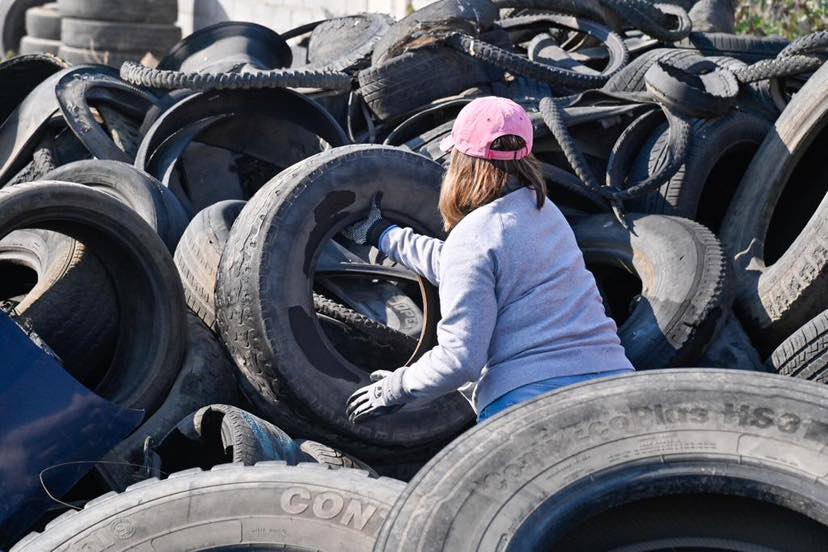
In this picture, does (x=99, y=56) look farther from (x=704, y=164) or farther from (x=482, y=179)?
(x=482, y=179)

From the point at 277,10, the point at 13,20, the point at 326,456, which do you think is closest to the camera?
the point at 326,456

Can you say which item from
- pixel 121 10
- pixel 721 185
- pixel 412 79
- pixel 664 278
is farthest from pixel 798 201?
pixel 121 10

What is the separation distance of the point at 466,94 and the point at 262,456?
2.59 metres

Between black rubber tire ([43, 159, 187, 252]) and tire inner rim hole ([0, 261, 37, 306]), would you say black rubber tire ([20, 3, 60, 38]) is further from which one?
tire inner rim hole ([0, 261, 37, 306])

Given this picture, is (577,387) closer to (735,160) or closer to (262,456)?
(262,456)

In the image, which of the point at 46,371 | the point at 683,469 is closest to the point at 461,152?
the point at 683,469

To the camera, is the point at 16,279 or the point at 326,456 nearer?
the point at 326,456

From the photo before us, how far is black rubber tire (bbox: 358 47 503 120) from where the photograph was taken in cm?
532

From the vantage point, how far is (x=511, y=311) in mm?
2729

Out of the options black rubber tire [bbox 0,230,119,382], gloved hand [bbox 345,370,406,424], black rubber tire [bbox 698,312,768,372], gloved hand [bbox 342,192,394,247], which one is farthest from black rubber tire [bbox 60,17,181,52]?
gloved hand [bbox 345,370,406,424]

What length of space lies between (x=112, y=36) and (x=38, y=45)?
912 mm

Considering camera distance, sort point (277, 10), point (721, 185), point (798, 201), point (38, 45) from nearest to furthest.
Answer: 1. point (798, 201)
2. point (721, 185)
3. point (277, 10)
4. point (38, 45)

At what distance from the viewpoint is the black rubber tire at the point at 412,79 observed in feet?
17.4

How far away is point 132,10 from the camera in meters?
10.3
